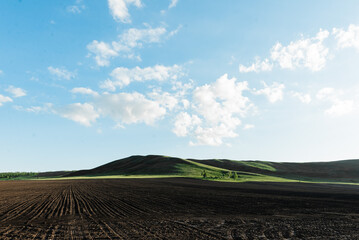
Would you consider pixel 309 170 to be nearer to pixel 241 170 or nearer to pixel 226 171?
pixel 241 170


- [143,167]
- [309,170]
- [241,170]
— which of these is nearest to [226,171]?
[241,170]

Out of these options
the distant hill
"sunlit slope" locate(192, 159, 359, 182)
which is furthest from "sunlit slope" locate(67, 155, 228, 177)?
"sunlit slope" locate(192, 159, 359, 182)

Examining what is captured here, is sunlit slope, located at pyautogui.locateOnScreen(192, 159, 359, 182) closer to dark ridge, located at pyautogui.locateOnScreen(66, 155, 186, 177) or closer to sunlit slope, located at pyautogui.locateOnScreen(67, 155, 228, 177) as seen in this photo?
sunlit slope, located at pyautogui.locateOnScreen(67, 155, 228, 177)

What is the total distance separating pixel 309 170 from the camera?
4491 inches

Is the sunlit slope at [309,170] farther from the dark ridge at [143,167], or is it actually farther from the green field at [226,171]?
the dark ridge at [143,167]

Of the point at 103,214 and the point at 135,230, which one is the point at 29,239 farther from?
the point at 103,214

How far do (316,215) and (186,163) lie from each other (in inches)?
3710

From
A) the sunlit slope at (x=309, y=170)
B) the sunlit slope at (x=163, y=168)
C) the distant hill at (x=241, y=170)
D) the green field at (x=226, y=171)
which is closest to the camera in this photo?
the green field at (x=226, y=171)

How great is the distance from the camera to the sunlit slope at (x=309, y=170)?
305 ft

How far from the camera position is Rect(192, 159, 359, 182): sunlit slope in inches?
3665

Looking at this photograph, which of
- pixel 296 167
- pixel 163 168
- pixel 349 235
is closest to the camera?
pixel 349 235

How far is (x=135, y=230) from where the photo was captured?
12586 millimetres

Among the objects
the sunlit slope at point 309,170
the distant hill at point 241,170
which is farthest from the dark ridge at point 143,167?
the sunlit slope at point 309,170

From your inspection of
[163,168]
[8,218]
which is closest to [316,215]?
[8,218]
